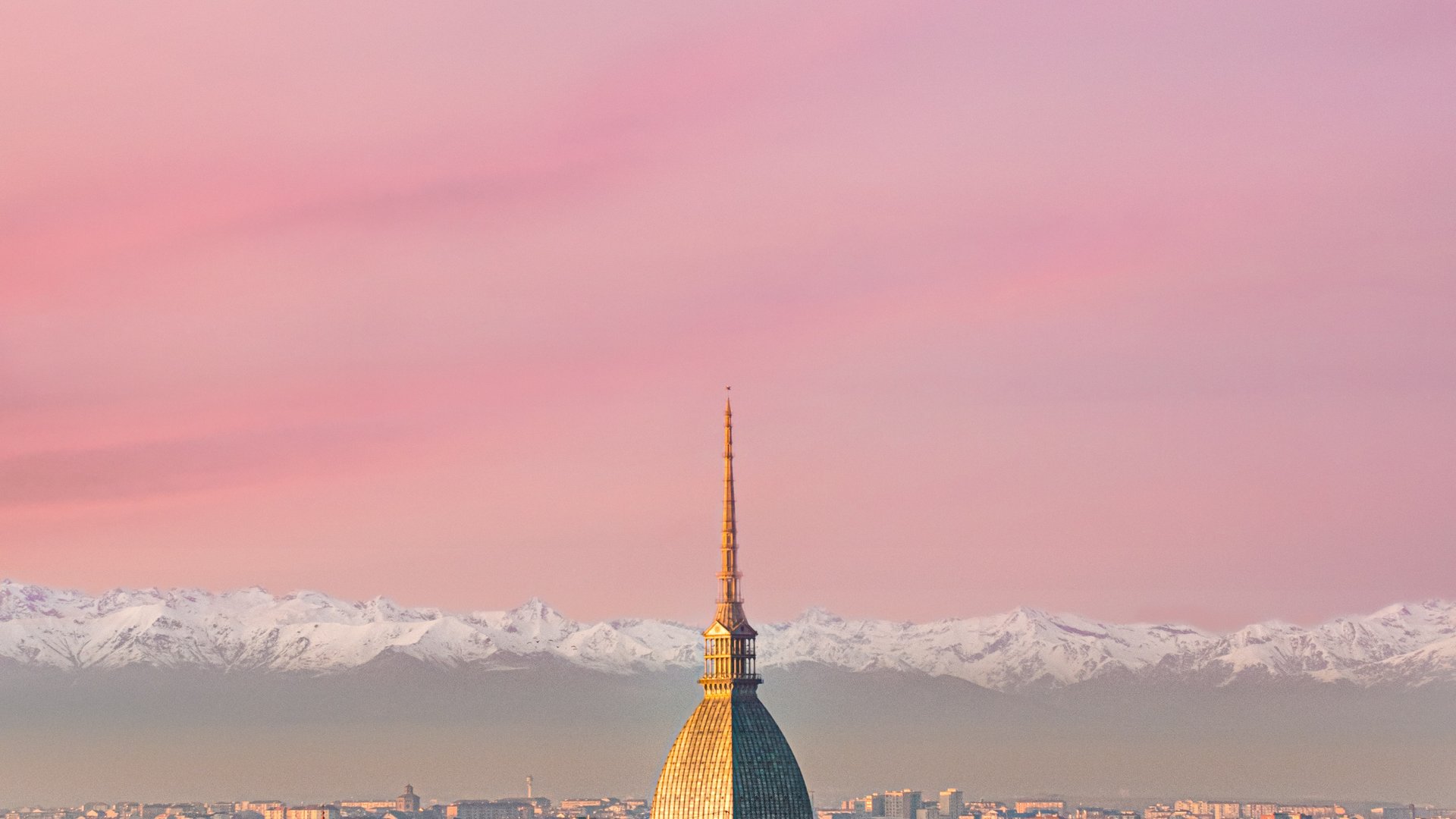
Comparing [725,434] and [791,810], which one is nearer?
[791,810]

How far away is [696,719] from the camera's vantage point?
18762 centimetres

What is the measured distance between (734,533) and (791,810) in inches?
846

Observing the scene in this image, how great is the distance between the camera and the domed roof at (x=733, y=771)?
7141 inches

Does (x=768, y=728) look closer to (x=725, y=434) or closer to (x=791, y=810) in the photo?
(x=791, y=810)

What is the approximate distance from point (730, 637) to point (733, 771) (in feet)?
35.0

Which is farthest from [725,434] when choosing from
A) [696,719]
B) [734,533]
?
[696,719]

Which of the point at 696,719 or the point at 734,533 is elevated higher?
the point at 734,533

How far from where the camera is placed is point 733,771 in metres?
182

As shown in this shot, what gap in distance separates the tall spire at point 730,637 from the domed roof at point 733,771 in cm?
122

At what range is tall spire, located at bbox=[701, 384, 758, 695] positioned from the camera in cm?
18725

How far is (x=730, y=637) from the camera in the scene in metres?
188

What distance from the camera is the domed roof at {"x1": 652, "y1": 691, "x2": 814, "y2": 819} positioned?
181 metres

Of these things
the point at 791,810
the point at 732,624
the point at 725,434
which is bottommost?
the point at 791,810

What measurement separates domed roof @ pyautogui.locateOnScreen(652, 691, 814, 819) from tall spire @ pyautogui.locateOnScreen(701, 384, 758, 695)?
48.2 inches
